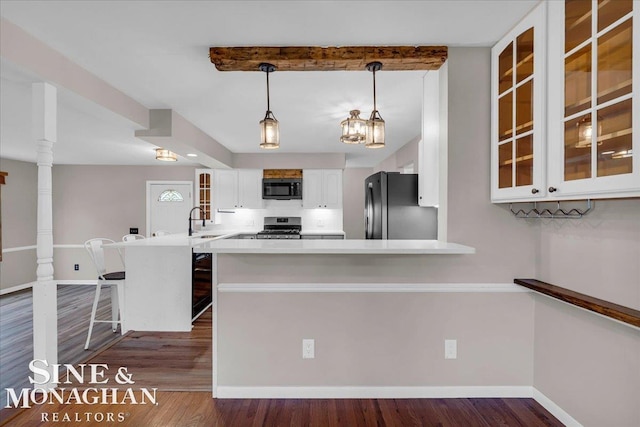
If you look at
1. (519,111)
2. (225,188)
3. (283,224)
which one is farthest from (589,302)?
(225,188)

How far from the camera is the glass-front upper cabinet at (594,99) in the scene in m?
1.28

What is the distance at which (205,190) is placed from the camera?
5.99m

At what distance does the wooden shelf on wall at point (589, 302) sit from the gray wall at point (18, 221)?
748 centimetres

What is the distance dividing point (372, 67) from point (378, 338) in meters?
1.84

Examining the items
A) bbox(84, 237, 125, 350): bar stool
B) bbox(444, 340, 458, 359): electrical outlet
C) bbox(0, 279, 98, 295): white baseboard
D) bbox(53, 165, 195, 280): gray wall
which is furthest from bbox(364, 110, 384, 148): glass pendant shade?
bbox(0, 279, 98, 295): white baseboard

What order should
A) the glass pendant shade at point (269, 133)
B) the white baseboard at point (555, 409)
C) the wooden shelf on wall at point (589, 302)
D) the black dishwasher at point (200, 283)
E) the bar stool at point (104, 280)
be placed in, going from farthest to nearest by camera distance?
the black dishwasher at point (200, 283), the bar stool at point (104, 280), the glass pendant shade at point (269, 133), the white baseboard at point (555, 409), the wooden shelf on wall at point (589, 302)

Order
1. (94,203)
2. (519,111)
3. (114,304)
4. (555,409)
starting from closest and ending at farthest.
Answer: (519,111) → (555,409) → (114,304) → (94,203)

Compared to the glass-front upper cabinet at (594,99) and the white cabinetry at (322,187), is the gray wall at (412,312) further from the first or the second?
the white cabinetry at (322,187)

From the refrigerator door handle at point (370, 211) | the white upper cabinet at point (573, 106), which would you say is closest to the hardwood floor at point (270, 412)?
the white upper cabinet at point (573, 106)

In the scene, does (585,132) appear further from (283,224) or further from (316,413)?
(283,224)

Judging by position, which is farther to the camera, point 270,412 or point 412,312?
point 412,312

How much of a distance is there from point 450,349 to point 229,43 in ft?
8.18

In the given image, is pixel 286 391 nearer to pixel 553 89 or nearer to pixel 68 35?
pixel 553 89

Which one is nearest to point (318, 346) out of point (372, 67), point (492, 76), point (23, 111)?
point (372, 67)
